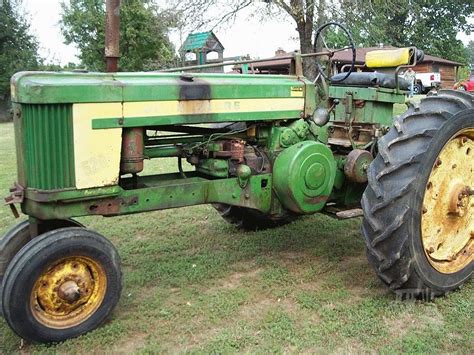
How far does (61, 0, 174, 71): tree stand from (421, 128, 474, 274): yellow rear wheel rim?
854 inches

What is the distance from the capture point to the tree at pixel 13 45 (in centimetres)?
2902

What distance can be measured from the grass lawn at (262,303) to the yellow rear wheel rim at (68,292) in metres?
0.14

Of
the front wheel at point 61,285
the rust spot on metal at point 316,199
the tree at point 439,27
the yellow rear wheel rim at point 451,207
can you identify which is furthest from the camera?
the tree at point 439,27

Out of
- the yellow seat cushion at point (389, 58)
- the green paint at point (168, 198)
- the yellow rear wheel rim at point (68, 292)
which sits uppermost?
the yellow seat cushion at point (389, 58)

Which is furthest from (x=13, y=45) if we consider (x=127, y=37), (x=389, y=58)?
(x=389, y=58)

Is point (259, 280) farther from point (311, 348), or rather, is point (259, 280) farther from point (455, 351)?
point (455, 351)

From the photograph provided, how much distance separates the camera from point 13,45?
30.0 meters

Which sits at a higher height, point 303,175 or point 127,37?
point 127,37

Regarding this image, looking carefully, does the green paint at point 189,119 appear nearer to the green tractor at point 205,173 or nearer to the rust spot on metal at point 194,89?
the green tractor at point 205,173

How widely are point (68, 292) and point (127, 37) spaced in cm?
2500

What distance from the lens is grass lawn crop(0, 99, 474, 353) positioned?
2.96m

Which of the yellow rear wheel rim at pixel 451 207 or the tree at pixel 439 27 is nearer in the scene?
the yellow rear wheel rim at pixel 451 207

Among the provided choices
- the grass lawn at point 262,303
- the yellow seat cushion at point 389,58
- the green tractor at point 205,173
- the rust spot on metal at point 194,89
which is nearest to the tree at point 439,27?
the yellow seat cushion at point 389,58

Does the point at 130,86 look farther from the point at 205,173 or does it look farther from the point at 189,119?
the point at 205,173
